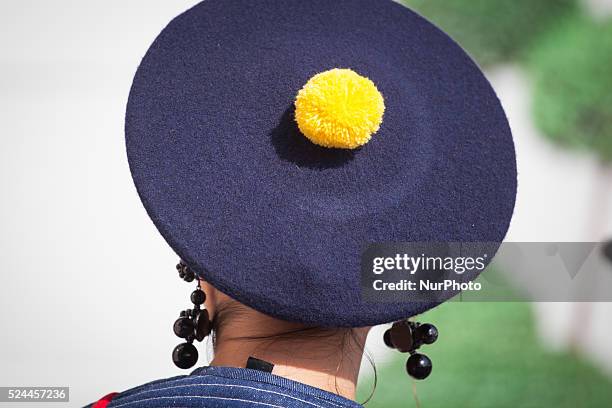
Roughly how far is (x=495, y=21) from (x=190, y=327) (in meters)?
3.93

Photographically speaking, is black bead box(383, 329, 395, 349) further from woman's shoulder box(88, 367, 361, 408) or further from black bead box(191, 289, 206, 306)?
black bead box(191, 289, 206, 306)

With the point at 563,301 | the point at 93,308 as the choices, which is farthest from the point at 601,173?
the point at 93,308

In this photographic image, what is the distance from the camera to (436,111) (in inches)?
30.2

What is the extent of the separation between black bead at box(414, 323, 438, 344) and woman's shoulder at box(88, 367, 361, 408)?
0.11 m

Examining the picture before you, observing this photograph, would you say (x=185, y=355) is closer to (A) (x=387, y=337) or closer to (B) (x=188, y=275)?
(B) (x=188, y=275)

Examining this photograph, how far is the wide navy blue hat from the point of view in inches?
26.4

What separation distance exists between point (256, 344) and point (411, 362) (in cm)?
19

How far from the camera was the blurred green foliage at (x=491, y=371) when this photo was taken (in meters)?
3.24

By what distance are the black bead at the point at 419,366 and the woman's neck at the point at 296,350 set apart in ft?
0.23

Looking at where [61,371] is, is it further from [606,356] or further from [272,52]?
[606,356]

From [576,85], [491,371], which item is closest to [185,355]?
[491,371]

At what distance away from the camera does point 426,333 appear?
772 mm
